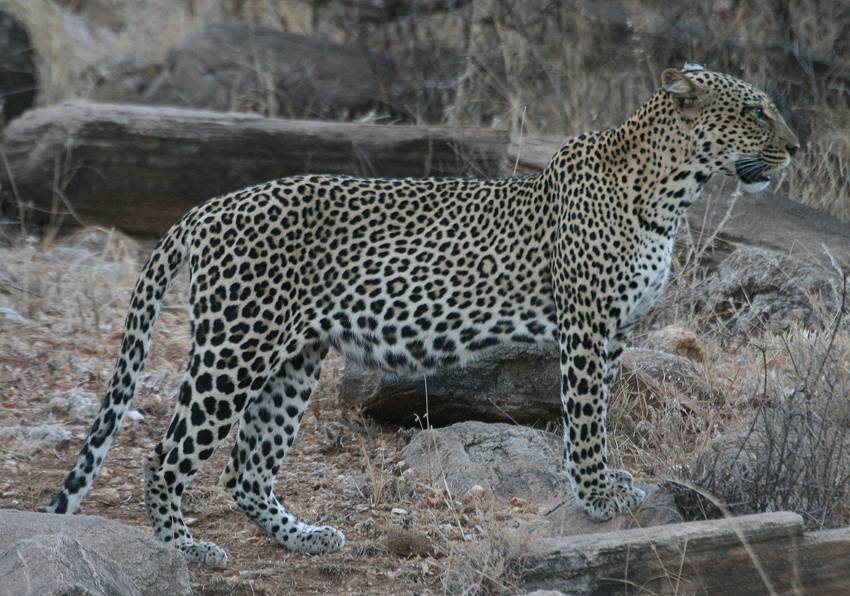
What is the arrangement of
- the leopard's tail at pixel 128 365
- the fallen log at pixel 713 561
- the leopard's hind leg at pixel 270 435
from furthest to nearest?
the leopard's hind leg at pixel 270 435 < the leopard's tail at pixel 128 365 < the fallen log at pixel 713 561

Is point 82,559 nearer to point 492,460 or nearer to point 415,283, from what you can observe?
point 415,283

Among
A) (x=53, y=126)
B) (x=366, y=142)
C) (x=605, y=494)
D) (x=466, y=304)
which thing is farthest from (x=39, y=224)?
(x=605, y=494)

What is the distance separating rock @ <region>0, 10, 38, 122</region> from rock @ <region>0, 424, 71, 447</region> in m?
6.41

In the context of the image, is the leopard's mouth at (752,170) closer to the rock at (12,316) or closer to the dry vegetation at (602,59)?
the dry vegetation at (602,59)

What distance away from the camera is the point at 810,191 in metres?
10.6

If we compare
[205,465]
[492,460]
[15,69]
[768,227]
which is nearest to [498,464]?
[492,460]

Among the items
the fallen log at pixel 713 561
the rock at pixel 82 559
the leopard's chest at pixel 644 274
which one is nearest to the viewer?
the rock at pixel 82 559

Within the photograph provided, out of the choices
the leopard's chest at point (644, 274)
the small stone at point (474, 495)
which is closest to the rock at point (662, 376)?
the small stone at point (474, 495)

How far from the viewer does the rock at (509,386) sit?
768 centimetres

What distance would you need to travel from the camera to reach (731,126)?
6.27 m

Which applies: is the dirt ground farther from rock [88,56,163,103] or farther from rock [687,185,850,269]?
rock [88,56,163,103]

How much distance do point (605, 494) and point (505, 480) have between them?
0.98 m

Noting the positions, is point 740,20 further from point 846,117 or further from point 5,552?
point 5,552

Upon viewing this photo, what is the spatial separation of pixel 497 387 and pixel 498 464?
0.72 metres
